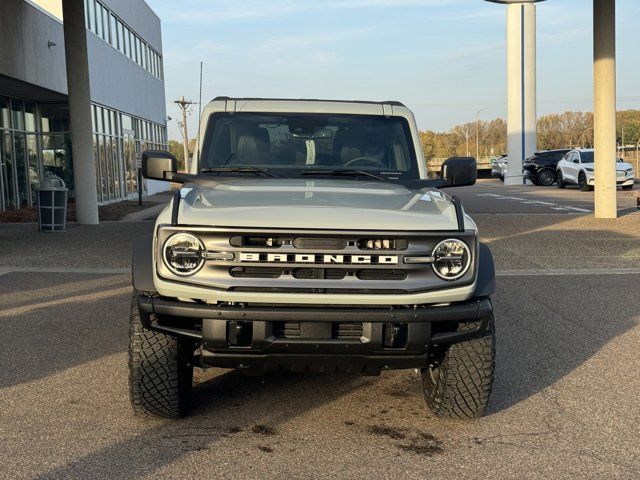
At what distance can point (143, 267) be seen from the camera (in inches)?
160

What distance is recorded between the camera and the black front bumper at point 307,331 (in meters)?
3.78

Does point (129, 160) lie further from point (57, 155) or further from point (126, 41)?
point (57, 155)

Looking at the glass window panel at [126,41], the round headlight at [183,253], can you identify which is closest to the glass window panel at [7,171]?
the glass window panel at [126,41]

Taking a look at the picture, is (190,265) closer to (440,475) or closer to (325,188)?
(325,188)

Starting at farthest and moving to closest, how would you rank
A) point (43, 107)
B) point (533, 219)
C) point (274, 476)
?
point (43, 107)
point (533, 219)
point (274, 476)

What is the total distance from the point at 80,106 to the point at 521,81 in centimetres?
3587

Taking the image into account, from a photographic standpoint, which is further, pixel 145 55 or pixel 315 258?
pixel 145 55

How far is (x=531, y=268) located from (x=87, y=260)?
22.0ft

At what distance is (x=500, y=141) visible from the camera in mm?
111500

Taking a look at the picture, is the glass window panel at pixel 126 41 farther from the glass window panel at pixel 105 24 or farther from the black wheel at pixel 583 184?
the black wheel at pixel 583 184

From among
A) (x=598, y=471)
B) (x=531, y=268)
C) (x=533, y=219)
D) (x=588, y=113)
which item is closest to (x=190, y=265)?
(x=598, y=471)

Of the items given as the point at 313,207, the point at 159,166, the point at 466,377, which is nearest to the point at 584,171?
the point at 159,166

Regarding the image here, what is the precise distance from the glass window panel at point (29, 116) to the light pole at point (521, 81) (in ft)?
100

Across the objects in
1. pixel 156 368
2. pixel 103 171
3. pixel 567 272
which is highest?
pixel 103 171
